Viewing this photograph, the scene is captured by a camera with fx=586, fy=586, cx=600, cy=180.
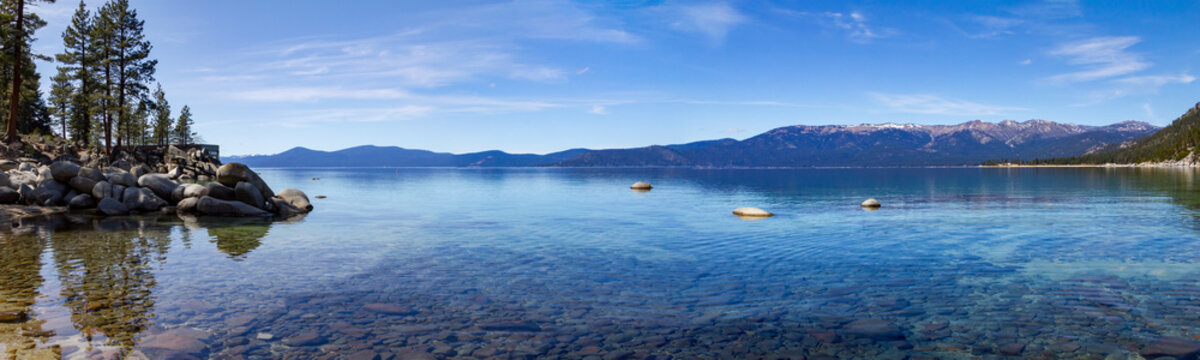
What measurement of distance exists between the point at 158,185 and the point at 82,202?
158 inches

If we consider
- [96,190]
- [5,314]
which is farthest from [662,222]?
[96,190]

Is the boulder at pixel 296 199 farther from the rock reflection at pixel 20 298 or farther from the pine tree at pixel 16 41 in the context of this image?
the pine tree at pixel 16 41

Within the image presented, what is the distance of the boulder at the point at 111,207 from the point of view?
1379 inches

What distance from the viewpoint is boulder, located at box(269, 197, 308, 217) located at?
126 ft

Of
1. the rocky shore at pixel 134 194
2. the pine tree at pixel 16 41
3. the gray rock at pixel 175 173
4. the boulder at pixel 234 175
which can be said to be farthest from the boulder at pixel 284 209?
the gray rock at pixel 175 173

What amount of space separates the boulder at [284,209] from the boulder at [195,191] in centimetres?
382

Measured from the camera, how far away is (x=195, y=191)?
127ft

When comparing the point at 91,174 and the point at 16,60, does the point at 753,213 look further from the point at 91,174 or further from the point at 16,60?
the point at 16,60

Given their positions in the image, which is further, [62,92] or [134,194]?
[62,92]

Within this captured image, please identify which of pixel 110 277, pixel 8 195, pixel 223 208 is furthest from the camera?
pixel 223 208

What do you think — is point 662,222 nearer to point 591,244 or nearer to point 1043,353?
point 591,244

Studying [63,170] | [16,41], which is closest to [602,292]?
[63,170]

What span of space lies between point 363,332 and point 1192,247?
28.9 meters

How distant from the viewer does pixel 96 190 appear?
37.4m
